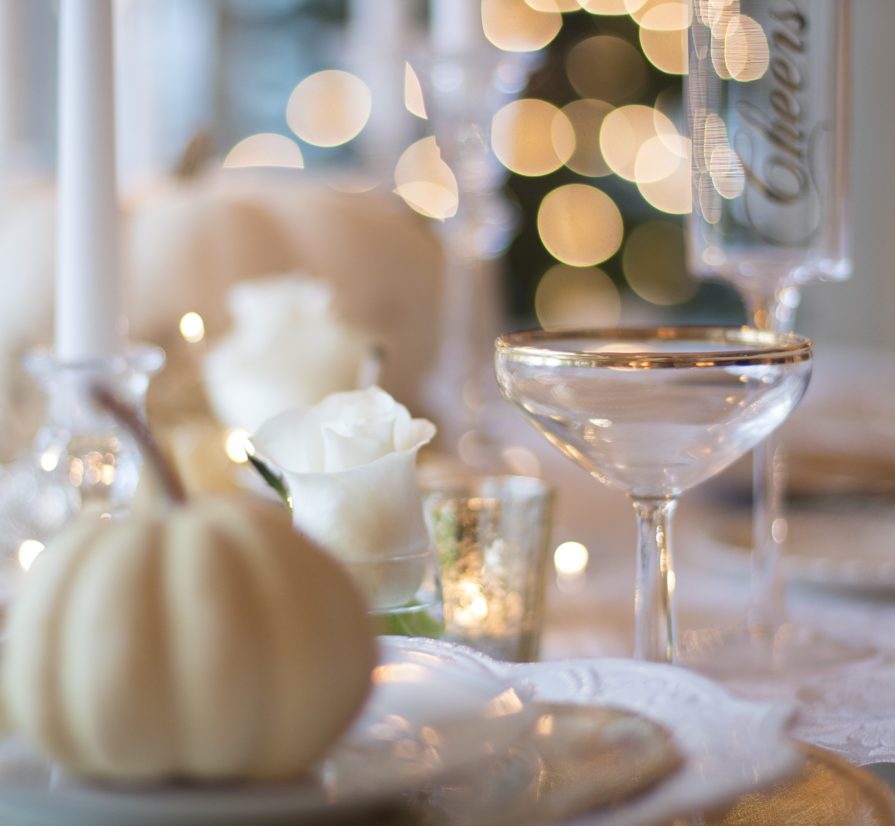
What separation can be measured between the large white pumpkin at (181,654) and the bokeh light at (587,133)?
2.90 m

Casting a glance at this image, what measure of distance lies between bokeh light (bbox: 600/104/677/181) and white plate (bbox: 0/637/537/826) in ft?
9.40

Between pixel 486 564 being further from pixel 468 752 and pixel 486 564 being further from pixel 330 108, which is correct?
pixel 330 108

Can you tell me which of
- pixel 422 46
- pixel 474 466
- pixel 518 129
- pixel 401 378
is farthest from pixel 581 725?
pixel 518 129

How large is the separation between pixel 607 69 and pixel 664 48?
147 millimetres

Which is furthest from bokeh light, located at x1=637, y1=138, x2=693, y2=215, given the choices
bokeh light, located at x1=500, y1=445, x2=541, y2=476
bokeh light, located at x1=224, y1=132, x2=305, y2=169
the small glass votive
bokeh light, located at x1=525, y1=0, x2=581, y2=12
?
the small glass votive

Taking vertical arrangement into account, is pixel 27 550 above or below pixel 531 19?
below

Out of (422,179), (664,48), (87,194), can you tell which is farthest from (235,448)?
(664,48)

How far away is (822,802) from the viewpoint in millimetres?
363

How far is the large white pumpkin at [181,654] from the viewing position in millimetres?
266

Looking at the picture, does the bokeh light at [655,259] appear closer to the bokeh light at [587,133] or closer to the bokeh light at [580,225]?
the bokeh light at [580,225]

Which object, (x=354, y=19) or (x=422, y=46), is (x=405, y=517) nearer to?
(x=422, y=46)

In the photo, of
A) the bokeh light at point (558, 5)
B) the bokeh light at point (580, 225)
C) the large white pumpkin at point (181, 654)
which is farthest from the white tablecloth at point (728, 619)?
the bokeh light at point (580, 225)

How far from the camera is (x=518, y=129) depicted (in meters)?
3.07

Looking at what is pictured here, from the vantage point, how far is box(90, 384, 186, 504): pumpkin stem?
290mm
